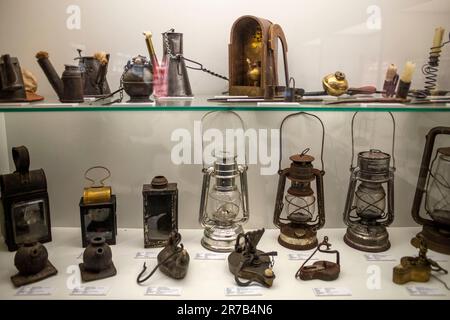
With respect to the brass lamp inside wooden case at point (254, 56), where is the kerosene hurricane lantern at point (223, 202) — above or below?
below

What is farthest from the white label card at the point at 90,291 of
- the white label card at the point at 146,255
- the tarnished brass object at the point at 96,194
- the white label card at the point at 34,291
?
the tarnished brass object at the point at 96,194

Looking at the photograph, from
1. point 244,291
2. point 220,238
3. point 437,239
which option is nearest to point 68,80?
point 220,238

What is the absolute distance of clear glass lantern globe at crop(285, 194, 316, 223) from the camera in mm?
1619

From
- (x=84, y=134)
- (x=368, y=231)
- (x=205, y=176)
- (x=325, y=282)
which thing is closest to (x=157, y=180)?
(x=205, y=176)

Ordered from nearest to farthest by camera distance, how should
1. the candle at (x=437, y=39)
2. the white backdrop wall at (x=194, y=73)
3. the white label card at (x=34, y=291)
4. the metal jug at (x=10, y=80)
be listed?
the white label card at (x=34, y=291), the metal jug at (x=10, y=80), the candle at (x=437, y=39), the white backdrop wall at (x=194, y=73)

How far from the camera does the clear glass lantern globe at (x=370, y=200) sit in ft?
5.12

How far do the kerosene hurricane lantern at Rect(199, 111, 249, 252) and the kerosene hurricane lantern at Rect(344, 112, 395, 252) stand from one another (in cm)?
39

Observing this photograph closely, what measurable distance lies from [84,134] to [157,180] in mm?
368

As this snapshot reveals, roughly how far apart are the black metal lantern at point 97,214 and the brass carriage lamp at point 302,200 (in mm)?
597

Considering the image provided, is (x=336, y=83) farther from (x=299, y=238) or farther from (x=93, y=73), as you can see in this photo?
(x=93, y=73)

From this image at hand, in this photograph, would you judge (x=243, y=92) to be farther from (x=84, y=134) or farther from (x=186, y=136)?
(x=84, y=134)

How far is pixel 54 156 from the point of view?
5.43 ft

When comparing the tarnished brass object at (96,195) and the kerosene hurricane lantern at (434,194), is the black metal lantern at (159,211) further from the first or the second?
the kerosene hurricane lantern at (434,194)

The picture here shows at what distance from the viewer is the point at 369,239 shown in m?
1.53
